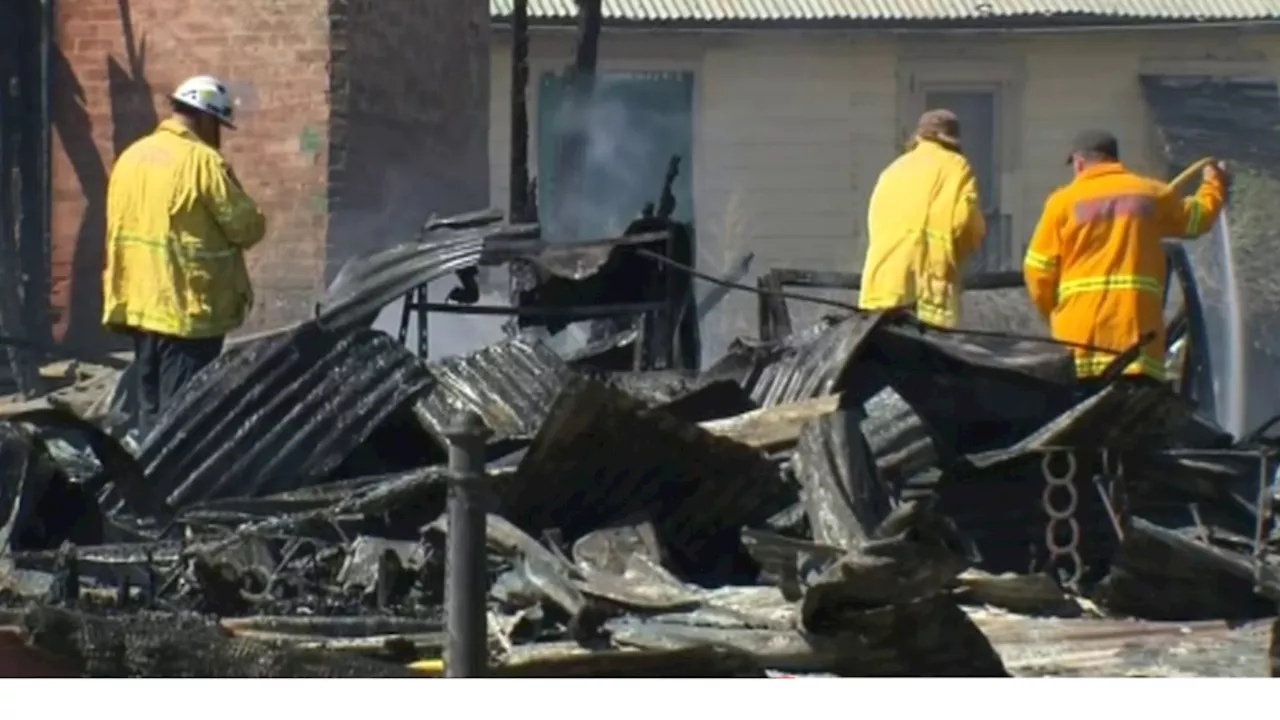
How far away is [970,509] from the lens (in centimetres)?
851

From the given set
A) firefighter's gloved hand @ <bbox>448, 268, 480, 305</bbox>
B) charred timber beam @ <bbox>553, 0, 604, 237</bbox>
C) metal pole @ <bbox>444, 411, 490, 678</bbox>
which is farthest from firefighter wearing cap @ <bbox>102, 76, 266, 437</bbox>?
charred timber beam @ <bbox>553, 0, 604, 237</bbox>

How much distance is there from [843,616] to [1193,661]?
98cm

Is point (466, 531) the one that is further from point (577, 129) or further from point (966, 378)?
point (577, 129)

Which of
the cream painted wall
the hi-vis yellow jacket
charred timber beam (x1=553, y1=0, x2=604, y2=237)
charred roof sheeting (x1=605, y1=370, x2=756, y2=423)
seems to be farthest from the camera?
the cream painted wall

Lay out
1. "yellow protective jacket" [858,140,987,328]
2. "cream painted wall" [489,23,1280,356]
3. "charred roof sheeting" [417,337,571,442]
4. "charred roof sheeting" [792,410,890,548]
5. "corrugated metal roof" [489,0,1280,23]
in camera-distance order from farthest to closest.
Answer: "cream painted wall" [489,23,1280,356]
"corrugated metal roof" [489,0,1280,23]
"yellow protective jacket" [858,140,987,328]
"charred roof sheeting" [417,337,571,442]
"charred roof sheeting" [792,410,890,548]

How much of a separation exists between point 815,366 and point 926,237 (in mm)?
1180

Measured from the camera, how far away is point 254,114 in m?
14.9

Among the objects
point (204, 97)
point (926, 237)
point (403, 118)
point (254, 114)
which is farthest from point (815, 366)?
point (403, 118)

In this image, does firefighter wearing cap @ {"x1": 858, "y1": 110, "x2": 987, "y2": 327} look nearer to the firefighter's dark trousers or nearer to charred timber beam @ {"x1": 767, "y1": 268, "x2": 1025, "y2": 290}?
charred timber beam @ {"x1": 767, "y1": 268, "x2": 1025, "y2": 290}

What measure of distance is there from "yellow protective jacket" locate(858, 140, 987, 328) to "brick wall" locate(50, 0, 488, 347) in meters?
5.57

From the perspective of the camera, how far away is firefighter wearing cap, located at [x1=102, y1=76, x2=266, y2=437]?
380 inches

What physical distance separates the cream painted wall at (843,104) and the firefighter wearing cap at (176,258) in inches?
436

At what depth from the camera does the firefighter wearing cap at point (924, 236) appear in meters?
9.94

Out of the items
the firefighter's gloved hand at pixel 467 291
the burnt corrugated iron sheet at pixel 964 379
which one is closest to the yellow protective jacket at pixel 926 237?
the burnt corrugated iron sheet at pixel 964 379
